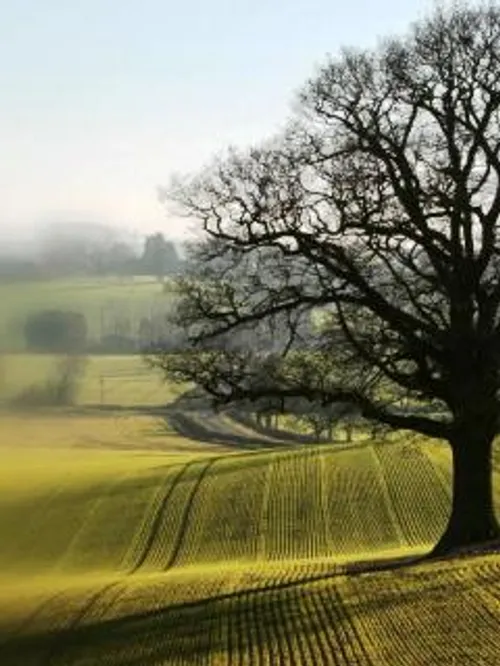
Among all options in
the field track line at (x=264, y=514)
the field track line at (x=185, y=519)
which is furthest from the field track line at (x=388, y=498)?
the field track line at (x=185, y=519)

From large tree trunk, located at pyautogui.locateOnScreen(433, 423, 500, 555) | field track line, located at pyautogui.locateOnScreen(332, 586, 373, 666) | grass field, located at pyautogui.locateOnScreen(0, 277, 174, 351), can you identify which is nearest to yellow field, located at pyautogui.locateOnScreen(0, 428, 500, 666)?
field track line, located at pyautogui.locateOnScreen(332, 586, 373, 666)

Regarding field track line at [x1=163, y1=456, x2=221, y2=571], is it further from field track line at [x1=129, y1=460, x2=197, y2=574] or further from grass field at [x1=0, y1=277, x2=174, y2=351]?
grass field at [x1=0, y1=277, x2=174, y2=351]

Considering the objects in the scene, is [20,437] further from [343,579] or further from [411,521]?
[343,579]

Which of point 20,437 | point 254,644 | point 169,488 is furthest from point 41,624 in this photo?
point 20,437

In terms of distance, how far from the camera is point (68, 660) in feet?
66.6

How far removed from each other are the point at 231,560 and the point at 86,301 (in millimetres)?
39013

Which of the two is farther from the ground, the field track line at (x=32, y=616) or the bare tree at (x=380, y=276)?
the bare tree at (x=380, y=276)

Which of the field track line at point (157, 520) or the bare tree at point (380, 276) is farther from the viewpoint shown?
the field track line at point (157, 520)

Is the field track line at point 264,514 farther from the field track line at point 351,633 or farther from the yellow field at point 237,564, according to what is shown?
the field track line at point 351,633

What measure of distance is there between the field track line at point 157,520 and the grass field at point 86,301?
28.2 feet

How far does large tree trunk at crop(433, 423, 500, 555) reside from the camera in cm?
2642

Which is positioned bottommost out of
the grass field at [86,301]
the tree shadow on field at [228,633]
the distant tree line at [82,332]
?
the tree shadow on field at [228,633]

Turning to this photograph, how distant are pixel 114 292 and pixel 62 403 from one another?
9.50 metres

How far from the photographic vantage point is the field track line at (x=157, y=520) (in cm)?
3880
